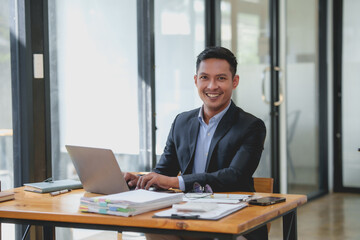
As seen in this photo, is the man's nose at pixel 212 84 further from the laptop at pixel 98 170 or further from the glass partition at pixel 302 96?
the glass partition at pixel 302 96

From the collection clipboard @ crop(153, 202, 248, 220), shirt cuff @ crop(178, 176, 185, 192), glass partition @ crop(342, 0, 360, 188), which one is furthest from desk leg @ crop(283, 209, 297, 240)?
glass partition @ crop(342, 0, 360, 188)

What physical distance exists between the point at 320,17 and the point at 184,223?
540 centimetres

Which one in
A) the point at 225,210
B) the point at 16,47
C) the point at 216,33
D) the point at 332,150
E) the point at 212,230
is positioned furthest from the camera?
the point at 332,150

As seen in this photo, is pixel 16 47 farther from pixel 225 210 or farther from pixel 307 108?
pixel 307 108

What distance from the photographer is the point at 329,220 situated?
5062 millimetres

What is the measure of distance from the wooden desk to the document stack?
0.08 ft

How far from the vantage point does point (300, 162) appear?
6.11 m

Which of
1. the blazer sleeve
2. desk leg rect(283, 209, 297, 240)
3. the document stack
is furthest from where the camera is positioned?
the blazer sleeve

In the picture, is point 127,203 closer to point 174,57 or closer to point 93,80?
point 93,80

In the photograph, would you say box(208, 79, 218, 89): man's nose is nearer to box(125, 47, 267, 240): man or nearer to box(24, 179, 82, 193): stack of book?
box(125, 47, 267, 240): man

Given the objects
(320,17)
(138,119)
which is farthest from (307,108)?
(138,119)

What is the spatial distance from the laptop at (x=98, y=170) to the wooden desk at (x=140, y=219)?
112 mm

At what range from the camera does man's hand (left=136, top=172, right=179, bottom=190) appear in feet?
7.28

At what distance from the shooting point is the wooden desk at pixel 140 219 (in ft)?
5.40
